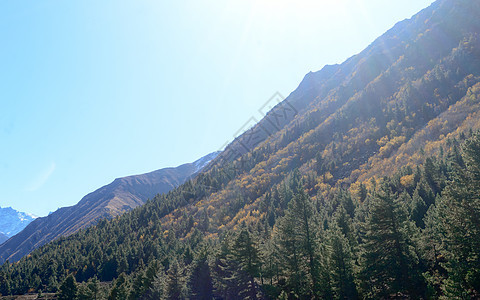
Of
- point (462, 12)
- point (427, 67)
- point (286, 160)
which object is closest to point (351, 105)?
point (427, 67)

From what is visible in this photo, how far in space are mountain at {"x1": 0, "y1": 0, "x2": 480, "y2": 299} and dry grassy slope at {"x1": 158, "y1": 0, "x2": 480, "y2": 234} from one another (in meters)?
0.88

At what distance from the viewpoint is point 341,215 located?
124ft

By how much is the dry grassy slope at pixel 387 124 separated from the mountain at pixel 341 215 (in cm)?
88

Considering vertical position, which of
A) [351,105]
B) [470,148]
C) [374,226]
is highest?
[470,148]

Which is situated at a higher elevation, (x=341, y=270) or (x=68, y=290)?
(x=68, y=290)

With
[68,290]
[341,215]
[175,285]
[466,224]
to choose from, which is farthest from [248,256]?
[68,290]

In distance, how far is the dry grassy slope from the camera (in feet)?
396

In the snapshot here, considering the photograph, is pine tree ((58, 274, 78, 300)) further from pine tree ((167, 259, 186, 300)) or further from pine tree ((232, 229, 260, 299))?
pine tree ((232, 229, 260, 299))

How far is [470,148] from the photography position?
21016mm

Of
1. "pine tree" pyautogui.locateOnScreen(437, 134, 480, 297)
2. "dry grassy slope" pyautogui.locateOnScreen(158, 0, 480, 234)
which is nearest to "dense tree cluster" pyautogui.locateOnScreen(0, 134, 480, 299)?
"pine tree" pyautogui.locateOnScreen(437, 134, 480, 297)

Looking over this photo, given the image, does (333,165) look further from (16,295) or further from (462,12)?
(462,12)

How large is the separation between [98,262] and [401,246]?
107 metres

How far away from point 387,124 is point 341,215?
432 feet

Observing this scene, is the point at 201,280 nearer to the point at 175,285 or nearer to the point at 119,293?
the point at 175,285
